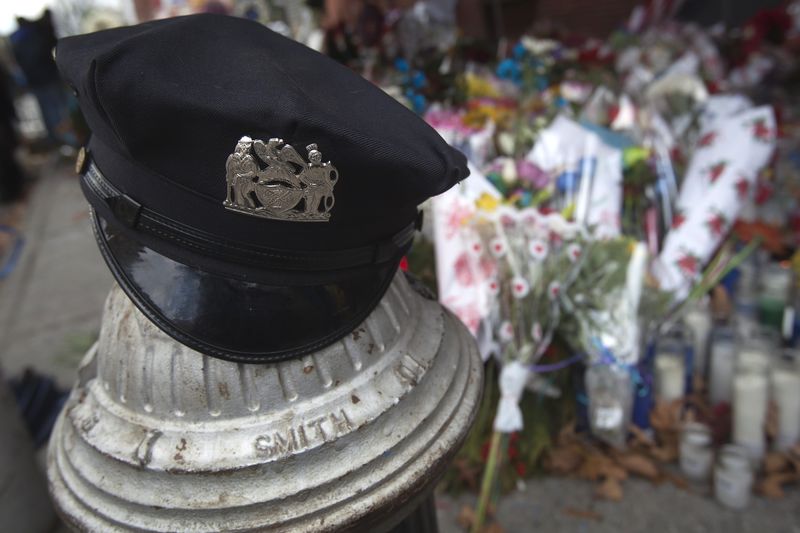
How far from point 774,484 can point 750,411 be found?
32 centimetres

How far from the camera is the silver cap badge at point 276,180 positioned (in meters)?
0.91

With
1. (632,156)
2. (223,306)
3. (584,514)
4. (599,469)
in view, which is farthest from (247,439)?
(632,156)

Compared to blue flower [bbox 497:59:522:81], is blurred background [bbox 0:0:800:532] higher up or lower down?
lower down

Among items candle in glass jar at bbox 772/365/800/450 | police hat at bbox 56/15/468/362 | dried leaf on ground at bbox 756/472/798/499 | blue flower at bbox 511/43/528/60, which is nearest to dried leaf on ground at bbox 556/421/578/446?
dried leaf on ground at bbox 756/472/798/499

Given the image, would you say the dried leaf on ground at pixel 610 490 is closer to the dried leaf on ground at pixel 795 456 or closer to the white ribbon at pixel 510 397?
the white ribbon at pixel 510 397

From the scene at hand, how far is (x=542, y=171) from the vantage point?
10.1ft

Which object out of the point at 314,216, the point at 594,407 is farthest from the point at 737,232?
the point at 314,216

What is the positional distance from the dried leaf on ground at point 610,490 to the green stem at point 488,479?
491 millimetres

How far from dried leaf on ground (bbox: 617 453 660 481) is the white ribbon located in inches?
27.6

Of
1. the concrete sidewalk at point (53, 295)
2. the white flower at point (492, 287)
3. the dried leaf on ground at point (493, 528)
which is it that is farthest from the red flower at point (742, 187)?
the concrete sidewalk at point (53, 295)

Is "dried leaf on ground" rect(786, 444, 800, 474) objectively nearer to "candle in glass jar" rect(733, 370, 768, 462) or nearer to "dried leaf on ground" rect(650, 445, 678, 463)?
"candle in glass jar" rect(733, 370, 768, 462)

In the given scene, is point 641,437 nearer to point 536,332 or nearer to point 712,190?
point 536,332

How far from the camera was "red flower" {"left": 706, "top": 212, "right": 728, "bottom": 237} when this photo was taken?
3170 mm

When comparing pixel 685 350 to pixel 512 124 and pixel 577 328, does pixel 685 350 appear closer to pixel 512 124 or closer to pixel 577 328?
pixel 577 328
